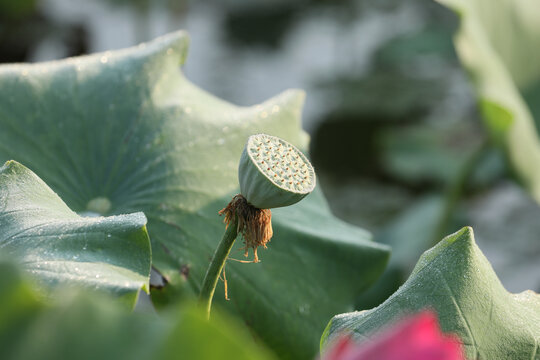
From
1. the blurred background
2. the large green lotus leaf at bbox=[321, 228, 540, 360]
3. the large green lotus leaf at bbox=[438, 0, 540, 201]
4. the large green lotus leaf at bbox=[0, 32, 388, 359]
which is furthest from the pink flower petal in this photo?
the blurred background

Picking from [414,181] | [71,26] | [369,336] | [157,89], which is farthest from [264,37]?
[369,336]

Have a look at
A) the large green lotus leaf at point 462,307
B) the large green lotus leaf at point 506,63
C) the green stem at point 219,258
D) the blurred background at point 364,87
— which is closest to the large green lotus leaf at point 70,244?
the green stem at point 219,258

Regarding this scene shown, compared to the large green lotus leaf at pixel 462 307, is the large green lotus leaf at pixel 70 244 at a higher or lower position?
lower

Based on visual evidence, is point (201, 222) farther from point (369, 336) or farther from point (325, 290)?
point (369, 336)

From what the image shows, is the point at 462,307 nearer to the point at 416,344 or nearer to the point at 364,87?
the point at 416,344

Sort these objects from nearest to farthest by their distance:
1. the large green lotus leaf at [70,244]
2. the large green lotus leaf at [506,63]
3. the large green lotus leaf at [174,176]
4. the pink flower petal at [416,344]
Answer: the pink flower petal at [416,344] → the large green lotus leaf at [70,244] → the large green lotus leaf at [174,176] → the large green lotus leaf at [506,63]

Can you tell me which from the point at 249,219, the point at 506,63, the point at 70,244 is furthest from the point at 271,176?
the point at 506,63

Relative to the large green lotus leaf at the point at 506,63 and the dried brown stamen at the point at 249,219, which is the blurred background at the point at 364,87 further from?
the dried brown stamen at the point at 249,219
